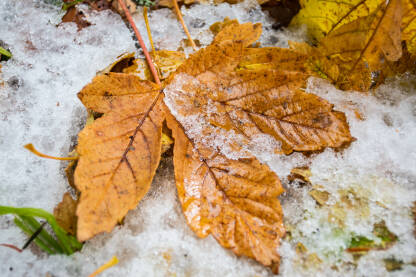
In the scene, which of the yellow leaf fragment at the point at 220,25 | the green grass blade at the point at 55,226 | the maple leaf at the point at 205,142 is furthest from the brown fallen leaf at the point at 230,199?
the yellow leaf fragment at the point at 220,25

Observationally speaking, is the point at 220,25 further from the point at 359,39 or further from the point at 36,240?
the point at 36,240

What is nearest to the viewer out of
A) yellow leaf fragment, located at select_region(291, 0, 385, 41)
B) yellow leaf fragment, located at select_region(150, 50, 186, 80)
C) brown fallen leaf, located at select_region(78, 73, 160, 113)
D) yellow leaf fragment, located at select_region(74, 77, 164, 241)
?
yellow leaf fragment, located at select_region(74, 77, 164, 241)

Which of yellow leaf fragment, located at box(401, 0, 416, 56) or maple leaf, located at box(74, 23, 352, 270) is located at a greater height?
yellow leaf fragment, located at box(401, 0, 416, 56)

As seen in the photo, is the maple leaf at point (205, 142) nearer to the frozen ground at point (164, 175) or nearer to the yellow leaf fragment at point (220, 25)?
the frozen ground at point (164, 175)

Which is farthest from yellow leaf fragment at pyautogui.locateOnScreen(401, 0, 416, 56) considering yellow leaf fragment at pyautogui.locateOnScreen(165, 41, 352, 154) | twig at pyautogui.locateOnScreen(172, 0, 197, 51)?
twig at pyautogui.locateOnScreen(172, 0, 197, 51)

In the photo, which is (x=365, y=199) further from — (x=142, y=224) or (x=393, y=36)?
(x=142, y=224)

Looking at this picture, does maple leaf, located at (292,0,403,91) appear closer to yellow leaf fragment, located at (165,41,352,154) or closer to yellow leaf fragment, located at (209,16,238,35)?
yellow leaf fragment, located at (165,41,352,154)

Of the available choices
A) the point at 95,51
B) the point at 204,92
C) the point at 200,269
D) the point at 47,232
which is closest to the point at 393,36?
the point at 204,92

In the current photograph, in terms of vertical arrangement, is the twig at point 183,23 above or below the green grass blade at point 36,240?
above

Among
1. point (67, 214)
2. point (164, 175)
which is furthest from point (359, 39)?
point (67, 214)
